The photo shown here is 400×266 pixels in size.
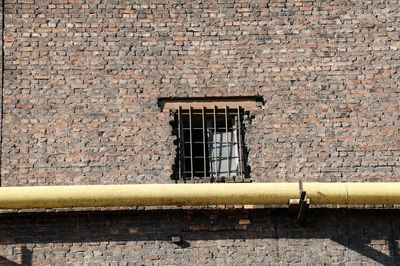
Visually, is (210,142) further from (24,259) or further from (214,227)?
(24,259)

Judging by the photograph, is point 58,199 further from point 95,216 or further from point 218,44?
point 218,44

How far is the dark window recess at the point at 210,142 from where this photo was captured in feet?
34.3

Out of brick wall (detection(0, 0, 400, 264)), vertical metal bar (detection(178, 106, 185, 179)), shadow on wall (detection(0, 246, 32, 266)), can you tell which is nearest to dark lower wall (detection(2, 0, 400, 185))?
brick wall (detection(0, 0, 400, 264))

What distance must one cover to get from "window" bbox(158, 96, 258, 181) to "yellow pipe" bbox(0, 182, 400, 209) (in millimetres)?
803

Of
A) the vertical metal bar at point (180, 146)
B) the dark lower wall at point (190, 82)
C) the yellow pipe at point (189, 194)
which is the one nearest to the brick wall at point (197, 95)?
the dark lower wall at point (190, 82)

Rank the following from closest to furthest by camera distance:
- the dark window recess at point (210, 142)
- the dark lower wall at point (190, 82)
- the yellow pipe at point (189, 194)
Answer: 1. the yellow pipe at point (189, 194)
2. the dark lower wall at point (190, 82)
3. the dark window recess at point (210, 142)

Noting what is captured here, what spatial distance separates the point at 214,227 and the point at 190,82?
1989 millimetres

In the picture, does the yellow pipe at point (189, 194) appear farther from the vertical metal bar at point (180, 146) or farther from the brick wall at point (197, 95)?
the vertical metal bar at point (180, 146)

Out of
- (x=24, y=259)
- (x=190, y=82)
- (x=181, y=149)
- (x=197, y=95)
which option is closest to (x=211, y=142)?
(x=181, y=149)

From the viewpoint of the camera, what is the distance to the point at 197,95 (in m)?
10.6

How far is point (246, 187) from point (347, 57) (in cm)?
253

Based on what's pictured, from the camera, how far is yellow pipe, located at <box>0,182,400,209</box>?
9539 mm

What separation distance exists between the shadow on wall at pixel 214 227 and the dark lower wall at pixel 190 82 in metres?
0.47

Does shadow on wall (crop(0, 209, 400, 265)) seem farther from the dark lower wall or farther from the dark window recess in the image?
the dark window recess
